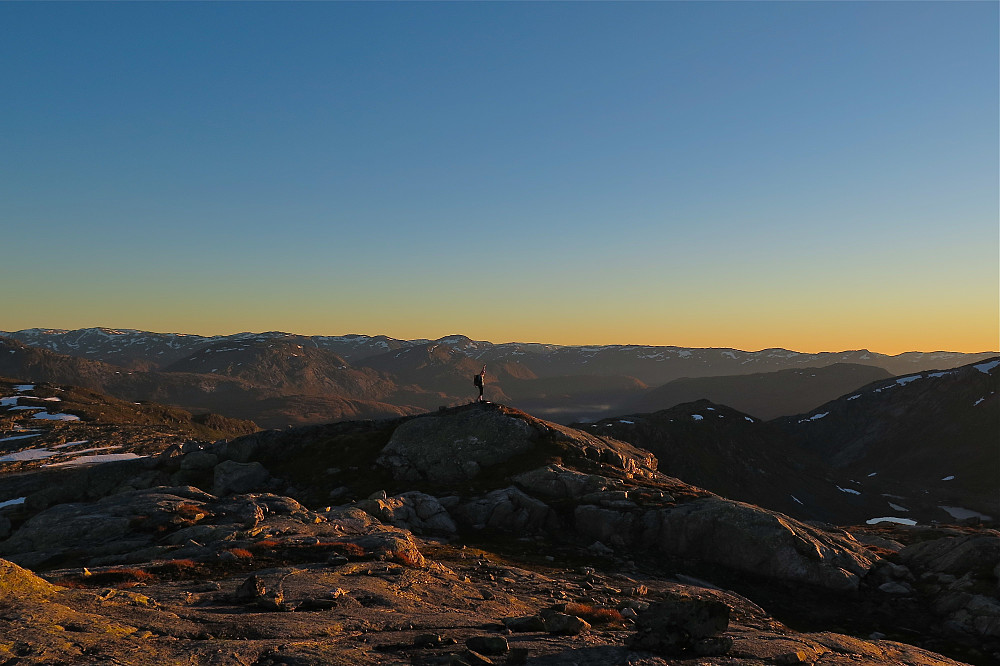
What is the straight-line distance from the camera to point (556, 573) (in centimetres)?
3061

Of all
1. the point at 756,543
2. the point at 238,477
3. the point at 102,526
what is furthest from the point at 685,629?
the point at 238,477

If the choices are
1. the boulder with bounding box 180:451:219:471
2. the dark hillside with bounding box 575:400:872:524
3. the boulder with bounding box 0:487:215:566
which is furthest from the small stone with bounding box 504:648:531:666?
the dark hillside with bounding box 575:400:872:524

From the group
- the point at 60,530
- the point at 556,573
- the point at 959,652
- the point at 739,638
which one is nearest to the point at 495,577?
the point at 556,573

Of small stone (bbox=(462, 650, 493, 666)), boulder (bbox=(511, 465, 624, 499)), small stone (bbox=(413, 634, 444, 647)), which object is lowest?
boulder (bbox=(511, 465, 624, 499))

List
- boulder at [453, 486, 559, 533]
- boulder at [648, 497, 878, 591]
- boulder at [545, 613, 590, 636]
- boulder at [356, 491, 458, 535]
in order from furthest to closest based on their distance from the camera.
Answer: boulder at [453, 486, 559, 533]
boulder at [356, 491, 458, 535]
boulder at [648, 497, 878, 591]
boulder at [545, 613, 590, 636]

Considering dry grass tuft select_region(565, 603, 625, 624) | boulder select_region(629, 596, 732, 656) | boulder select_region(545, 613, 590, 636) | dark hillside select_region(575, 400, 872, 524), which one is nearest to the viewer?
boulder select_region(629, 596, 732, 656)

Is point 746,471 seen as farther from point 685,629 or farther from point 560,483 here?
point 685,629

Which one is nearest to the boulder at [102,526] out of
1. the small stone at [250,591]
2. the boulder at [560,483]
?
the small stone at [250,591]

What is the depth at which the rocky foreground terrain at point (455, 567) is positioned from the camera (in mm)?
14742

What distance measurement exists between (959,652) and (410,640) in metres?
27.8

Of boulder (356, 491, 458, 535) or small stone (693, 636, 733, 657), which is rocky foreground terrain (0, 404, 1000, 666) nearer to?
small stone (693, 636, 733, 657)

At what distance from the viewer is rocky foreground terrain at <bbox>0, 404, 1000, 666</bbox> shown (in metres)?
14.7

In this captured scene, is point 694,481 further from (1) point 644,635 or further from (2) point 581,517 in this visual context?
(1) point 644,635

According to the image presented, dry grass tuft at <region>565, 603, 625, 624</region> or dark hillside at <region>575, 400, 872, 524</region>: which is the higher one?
dry grass tuft at <region>565, 603, 625, 624</region>
